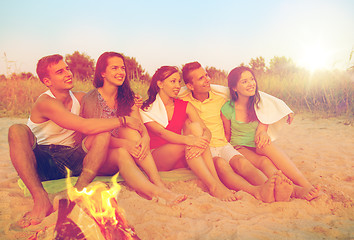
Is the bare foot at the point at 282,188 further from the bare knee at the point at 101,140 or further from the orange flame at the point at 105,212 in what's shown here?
the bare knee at the point at 101,140

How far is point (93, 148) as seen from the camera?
2.84 m

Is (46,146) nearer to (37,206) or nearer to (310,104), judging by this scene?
(37,206)

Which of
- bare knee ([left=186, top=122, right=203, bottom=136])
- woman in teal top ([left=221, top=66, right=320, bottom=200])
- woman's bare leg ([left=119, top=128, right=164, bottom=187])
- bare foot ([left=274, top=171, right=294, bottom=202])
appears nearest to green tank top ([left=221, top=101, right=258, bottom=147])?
woman in teal top ([left=221, top=66, right=320, bottom=200])

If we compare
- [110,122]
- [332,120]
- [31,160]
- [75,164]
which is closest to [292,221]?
[110,122]

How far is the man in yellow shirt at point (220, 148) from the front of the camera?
9.85ft

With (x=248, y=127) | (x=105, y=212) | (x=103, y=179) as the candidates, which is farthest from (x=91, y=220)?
(x=248, y=127)

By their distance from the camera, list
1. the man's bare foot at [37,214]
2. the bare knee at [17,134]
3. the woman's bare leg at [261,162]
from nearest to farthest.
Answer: the man's bare foot at [37,214] → the bare knee at [17,134] → the woman's bare leg at [261,162]

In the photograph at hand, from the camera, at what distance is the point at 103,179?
3.30 m

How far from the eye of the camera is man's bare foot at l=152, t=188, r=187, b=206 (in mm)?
2680

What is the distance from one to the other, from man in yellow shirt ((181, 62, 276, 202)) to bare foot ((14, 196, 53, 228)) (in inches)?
69.9

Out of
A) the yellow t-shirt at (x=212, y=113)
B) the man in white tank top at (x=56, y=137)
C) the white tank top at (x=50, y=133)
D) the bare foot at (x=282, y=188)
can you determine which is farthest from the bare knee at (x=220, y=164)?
the white tank top at (x=50, y=133)

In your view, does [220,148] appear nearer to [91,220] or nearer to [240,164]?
[240,164]

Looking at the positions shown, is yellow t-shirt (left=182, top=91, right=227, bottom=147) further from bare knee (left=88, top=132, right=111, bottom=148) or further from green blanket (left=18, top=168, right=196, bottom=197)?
bare knee (left=88, top=132, right=111, bottom=148)

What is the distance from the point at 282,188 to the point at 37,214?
6.99 feet
